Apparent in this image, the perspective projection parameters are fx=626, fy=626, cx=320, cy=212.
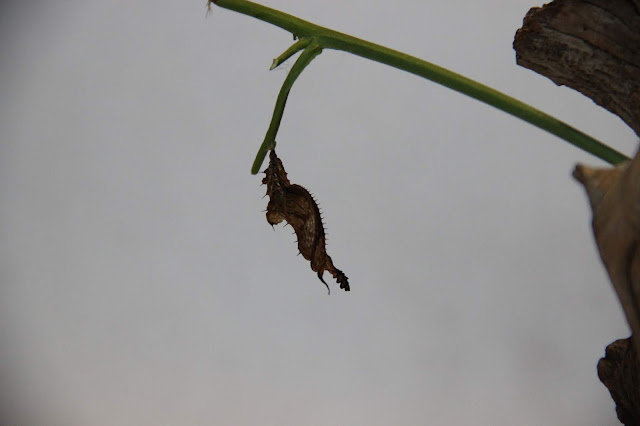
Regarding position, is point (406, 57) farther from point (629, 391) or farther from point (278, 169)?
point (629, 391)

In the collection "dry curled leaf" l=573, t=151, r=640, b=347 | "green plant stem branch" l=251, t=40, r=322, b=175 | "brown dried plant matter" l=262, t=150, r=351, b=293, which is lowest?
"dry curled leaf" l=573, t=151, r=640, b=347

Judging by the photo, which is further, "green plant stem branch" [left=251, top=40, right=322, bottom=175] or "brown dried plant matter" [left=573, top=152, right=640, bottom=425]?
"green plant stem branch" [left=251, top=40, right=322, bottom=175]

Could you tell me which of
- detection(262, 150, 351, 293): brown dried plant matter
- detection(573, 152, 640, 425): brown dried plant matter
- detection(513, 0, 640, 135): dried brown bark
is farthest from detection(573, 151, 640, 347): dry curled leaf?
detection(262, 150, 351, 293): brown dried plant matter

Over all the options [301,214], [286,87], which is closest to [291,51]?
[286,87]

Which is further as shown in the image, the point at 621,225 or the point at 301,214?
the point at 301,214

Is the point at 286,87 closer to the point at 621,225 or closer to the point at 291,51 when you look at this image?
the point at 291,51

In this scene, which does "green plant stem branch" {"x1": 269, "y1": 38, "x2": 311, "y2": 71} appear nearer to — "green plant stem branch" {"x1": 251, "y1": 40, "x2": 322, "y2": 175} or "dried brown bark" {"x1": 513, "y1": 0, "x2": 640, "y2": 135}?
"green plant stem branch" {"x1": 251, "y1": 40, "x2": 322, "y2": 175}

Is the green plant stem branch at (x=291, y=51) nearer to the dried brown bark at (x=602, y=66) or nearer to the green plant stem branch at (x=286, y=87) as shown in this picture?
the green plant stem branch at (x=286, y=87)
